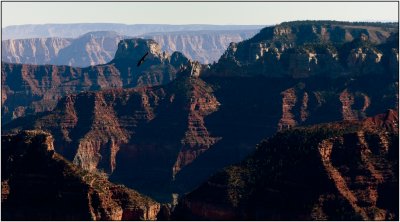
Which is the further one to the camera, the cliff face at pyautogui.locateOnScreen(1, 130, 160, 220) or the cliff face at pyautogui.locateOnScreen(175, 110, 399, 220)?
the cliff face at pyautogui.locateOnScreen(1, 130, 160, 220)

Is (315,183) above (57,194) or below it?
above

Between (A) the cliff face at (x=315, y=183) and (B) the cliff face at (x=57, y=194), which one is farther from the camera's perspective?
(B) the cliff face at (x=57, y=194)

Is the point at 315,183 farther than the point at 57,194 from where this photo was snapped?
No

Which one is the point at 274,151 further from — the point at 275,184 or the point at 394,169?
the point at 394,169
